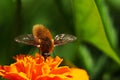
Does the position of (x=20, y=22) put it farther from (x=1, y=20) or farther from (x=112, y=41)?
(x=112, y=41)

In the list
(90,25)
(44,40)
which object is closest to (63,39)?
(44,40)

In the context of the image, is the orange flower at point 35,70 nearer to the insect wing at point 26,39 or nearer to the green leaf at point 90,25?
the insect wing at point 26,39

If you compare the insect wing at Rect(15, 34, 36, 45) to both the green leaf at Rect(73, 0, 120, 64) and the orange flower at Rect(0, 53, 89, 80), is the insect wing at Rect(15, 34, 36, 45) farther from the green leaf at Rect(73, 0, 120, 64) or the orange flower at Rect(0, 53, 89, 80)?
the green leaf at Rect(73, 0, 120, 64)

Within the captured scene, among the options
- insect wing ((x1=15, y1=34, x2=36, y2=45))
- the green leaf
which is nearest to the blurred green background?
the green leaf

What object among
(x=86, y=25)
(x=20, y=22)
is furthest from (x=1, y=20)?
(x=86, y=25)

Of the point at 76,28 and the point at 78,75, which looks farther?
the point at 76,28

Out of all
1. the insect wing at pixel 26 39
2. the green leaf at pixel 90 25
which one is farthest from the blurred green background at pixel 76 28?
the insect wing at pixel 26 39

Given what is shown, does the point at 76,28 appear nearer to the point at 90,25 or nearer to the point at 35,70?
the point at 90,25
